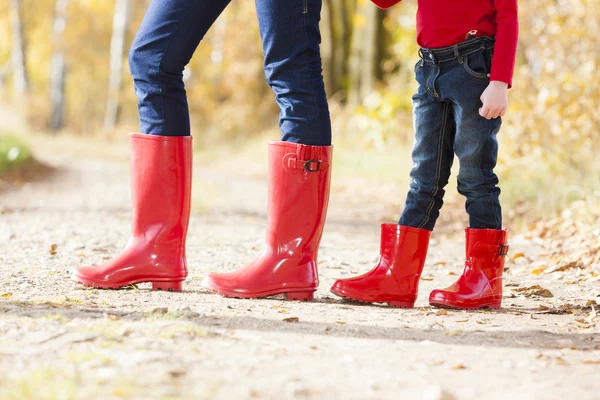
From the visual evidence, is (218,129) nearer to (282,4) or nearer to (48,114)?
(48,114)

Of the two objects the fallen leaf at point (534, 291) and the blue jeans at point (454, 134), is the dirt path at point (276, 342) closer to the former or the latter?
the fallen leaf at point (534, 291)

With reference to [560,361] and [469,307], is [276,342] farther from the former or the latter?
[469,307]

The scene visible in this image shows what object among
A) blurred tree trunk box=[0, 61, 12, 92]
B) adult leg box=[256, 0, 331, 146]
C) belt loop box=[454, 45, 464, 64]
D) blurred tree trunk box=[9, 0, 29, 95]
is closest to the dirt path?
adult leg box=[256, 0, 331, 146]

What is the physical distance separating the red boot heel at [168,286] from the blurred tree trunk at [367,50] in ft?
30.8

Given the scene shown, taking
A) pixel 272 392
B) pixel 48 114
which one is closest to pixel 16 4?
pixel 48 114

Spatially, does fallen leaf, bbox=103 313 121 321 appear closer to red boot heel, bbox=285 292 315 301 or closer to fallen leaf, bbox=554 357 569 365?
red boot heel, bbox=285 292 315 301

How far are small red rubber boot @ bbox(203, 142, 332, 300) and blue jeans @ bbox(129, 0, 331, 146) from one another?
0.08 metres

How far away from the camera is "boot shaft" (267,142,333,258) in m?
2.76

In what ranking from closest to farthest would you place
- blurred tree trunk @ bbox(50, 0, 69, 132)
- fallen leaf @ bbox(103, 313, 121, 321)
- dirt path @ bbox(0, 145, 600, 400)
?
dirt path @ bbox(0, 145, 600, 400)
fallen leaf @ bbox(103, 313, 121, 321)
blurred tree trunk @ bbox(50, 0, 69, 132)

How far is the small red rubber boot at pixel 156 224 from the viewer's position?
9.37 feet

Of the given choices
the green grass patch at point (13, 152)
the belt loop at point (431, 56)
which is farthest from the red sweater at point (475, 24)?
the green grass patch at point (13, 152)

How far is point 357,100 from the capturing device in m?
12.4

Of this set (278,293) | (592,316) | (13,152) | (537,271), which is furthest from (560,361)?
(13,152)

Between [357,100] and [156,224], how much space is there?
32.1 feet
